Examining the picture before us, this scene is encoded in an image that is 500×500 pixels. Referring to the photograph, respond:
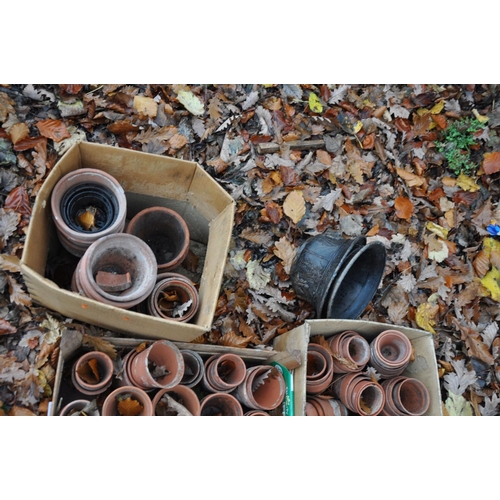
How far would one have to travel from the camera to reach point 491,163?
396 cm

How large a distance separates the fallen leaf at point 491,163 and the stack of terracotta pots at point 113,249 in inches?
99.1

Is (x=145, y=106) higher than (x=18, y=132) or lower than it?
higher

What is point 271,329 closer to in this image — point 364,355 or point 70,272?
point 364,355

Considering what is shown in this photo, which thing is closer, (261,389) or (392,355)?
(261,389)

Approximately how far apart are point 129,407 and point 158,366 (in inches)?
13.0

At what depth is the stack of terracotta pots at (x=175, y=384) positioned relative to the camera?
8.41 ft

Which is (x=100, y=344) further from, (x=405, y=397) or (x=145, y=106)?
(x=405, y=397)

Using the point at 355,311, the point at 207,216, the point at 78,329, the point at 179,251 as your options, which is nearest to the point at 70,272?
the point at 78,329

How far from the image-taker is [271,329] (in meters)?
3.32

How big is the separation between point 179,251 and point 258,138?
1071 millimetres

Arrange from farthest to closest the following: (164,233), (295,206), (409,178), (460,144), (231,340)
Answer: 1. (460,144)
2. (409,178)
3. (295,206)
4. (164,233)
5. (231,340)

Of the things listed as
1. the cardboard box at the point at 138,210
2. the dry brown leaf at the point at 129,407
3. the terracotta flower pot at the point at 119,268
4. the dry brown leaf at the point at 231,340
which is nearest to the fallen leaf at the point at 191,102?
the cardboard box at the point at 138,210

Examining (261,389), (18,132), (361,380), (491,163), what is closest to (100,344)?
(261,389)

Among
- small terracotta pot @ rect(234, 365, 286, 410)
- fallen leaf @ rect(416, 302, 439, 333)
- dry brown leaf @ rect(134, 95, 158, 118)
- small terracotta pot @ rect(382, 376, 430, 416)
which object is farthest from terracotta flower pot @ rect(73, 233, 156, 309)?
fallen leaf @ rect(416, 302, 439, 333)
